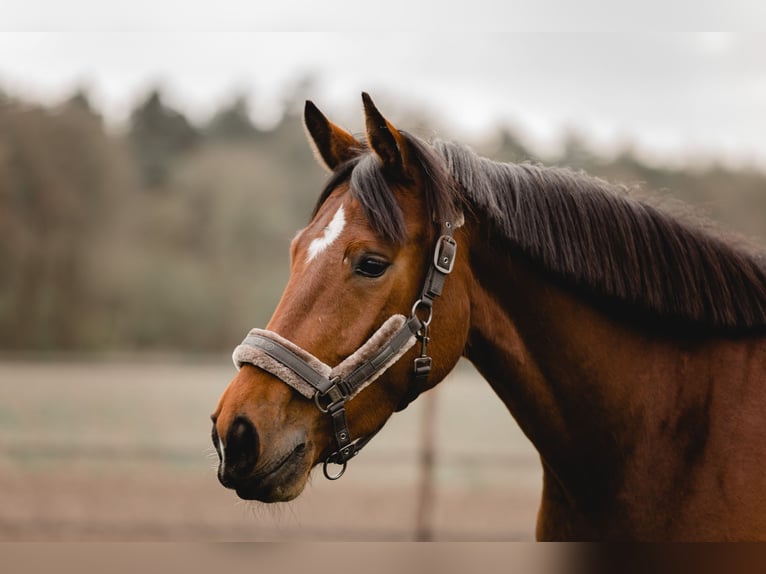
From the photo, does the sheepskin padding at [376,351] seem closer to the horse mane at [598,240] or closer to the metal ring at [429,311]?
the metal ring at [429,311]

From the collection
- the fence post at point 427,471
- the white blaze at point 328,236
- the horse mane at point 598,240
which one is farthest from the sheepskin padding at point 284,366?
the fence post at point 427,471

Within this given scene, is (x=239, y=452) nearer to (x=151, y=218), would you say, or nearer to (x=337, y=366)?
(x=337, y=366)

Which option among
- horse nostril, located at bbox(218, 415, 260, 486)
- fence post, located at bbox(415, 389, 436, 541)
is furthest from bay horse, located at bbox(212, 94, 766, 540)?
fence post, located at bbox(415, 389, 436, 541)

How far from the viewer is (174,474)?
10758 mm

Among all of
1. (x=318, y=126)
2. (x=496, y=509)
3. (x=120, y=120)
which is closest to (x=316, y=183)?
(x=120, y=120)

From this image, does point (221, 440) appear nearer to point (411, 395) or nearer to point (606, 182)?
point (411, 395)

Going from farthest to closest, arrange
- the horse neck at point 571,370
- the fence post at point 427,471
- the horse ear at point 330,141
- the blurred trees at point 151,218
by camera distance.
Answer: the blurred trees at point 151,218, the fence post at point 427,471, the horse ear at point 330,141, the horse neck at point 571,370

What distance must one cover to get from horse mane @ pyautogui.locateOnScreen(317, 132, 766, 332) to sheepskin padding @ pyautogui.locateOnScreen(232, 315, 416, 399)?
449 millimetres

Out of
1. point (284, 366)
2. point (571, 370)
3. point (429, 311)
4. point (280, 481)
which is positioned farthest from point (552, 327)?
point (280, 481)

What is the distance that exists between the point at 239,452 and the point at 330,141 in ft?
4.02

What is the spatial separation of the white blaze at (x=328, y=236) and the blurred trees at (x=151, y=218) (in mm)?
18551

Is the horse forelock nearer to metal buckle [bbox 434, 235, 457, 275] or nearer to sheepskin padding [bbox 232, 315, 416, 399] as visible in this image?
metal buckle [bbox 434, 235, 457, 275]

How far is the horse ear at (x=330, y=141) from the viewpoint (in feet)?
8.63

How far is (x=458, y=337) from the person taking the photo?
2.35 metres
